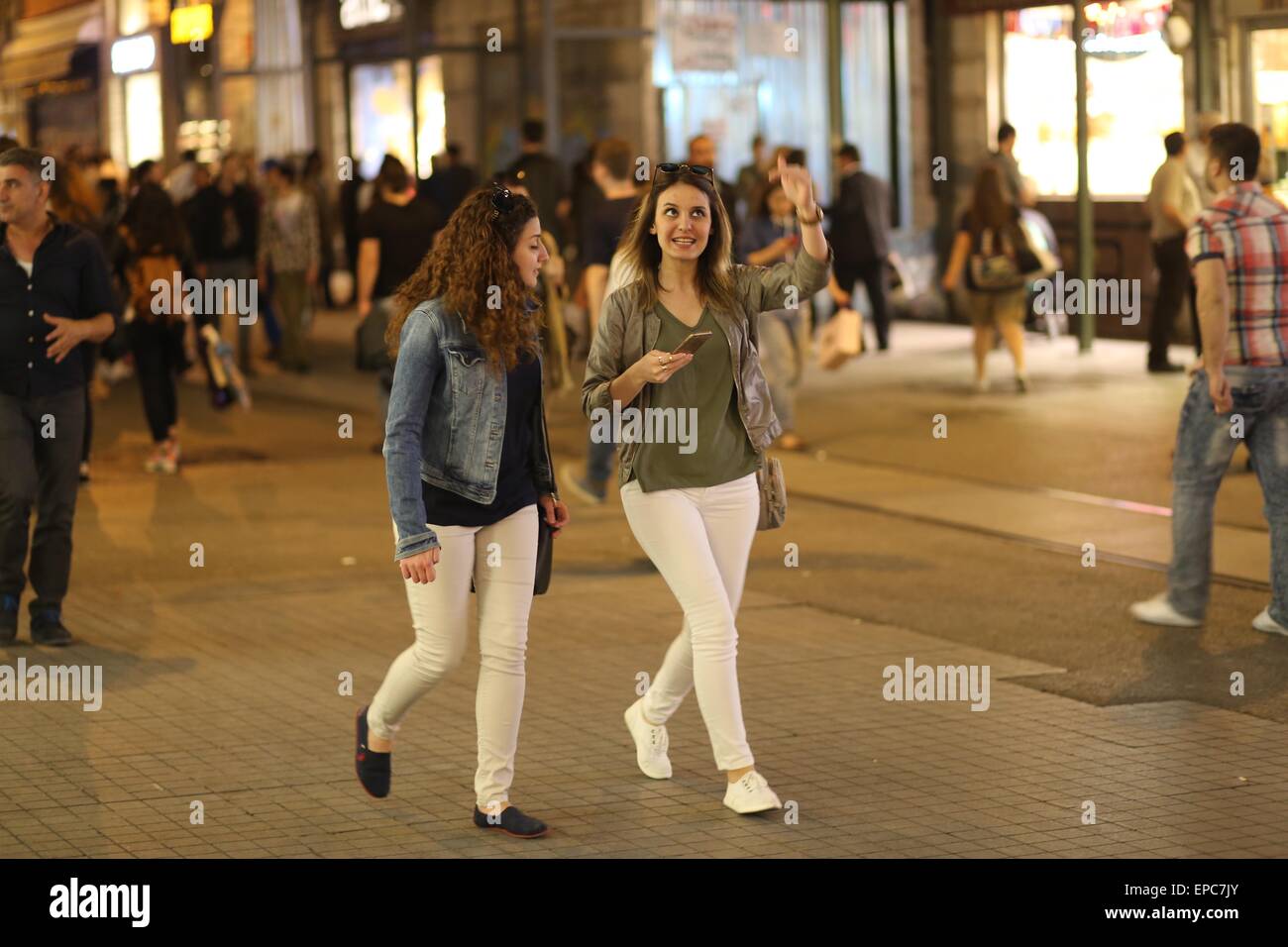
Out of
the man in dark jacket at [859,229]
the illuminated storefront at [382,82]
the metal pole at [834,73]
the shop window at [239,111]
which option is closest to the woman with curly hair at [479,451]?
the man in dark jacket at [859,229]

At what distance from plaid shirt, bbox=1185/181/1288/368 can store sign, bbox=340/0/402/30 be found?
72.3 feet

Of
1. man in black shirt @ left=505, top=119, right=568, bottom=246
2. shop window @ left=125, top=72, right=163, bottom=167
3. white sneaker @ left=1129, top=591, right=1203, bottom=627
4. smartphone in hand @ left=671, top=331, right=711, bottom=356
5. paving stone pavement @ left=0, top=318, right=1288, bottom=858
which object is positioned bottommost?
paving stone pavement @ left=0, top=318, right=1288, bottom=858

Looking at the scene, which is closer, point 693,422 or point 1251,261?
point 693,422

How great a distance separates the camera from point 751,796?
6105mm

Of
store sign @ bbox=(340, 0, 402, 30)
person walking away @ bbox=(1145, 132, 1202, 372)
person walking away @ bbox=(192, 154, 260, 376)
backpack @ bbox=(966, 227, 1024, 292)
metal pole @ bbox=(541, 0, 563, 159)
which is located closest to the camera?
backpack @ bbox=(966, 227, 1024, 292)

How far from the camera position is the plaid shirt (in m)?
8.34

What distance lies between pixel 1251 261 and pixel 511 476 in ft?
12.2

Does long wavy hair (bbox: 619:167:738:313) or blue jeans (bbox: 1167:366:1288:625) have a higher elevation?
long wavy hair (bbox: 619:167:738:313)

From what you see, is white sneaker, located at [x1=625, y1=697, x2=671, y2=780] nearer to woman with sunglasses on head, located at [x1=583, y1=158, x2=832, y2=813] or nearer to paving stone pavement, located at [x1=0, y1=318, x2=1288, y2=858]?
paving stone pavement, located at [x1=0, y1=318, x2=1288, y2=858]

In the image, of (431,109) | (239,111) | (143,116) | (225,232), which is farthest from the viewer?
(143,116)

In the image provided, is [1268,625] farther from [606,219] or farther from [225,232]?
[225,232]

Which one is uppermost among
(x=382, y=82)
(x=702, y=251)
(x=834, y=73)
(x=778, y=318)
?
(x=382, y=82)

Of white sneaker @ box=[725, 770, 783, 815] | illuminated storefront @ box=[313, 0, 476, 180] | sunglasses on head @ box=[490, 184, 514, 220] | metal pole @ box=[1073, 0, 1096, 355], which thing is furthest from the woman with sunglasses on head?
illuminated storefront @ box=[313, 0, 476, 180]

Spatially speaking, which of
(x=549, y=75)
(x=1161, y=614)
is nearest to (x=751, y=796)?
(x=1161, y=614)
